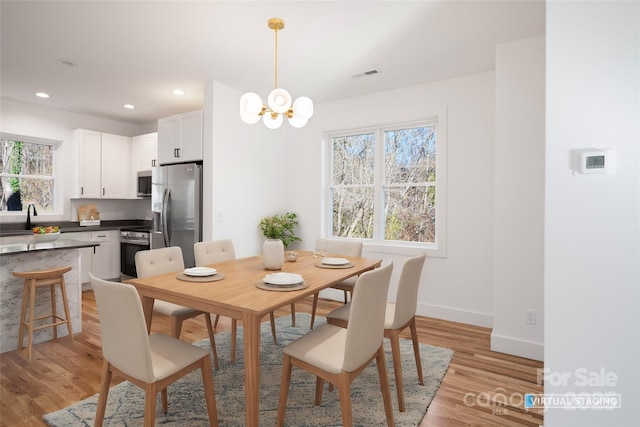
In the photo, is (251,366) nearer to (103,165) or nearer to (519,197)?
(519,197)

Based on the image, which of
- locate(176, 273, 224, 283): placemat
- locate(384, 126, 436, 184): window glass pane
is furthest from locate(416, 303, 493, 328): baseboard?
locate(176, 273, 224, 283): placemat

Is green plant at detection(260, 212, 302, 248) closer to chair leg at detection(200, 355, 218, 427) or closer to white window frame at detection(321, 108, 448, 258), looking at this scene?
white window frame at detection(321, 108, 448, 258)

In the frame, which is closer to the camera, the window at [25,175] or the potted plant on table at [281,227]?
the potted plant on table at [281,227]

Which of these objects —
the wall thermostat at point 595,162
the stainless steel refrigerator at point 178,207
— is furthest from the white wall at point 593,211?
the stainless steel refrigerator at point 178,207

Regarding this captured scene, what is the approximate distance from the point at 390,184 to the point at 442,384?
2.41 m

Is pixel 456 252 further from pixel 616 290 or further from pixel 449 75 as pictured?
pixel 616 290

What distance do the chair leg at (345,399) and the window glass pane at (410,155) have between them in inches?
113

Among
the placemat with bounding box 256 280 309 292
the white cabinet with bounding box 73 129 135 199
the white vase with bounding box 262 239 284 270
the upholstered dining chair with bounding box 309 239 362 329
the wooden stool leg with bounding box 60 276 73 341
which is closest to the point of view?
the placemat with bounding box 256 280 309 292

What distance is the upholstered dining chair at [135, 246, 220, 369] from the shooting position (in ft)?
7.56

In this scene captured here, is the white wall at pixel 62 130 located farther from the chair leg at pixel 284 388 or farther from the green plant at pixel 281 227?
the chair leg at pixel 284 388

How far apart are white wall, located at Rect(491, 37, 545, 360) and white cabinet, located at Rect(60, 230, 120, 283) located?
196 inches

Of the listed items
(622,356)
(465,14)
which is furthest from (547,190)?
(465,14)

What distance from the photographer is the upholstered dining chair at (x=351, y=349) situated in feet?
4.88

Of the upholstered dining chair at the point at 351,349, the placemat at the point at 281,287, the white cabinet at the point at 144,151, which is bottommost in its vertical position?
the upholstered dining chair at the point at 351,349
